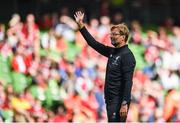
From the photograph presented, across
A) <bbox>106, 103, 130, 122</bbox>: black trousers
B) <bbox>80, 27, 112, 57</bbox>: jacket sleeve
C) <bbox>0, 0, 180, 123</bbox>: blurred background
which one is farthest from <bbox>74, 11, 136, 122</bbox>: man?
<bbox>0, 0, 180, 123</bbox>: blurred background

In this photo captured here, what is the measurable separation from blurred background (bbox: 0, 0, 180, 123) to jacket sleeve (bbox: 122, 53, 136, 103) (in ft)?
15.9

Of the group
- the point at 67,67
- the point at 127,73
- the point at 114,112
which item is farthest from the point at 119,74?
the point at 67,67

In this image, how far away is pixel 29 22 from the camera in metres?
17.4

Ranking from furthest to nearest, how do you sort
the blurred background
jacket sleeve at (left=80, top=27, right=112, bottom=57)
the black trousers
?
the blurred background, jacket sleeve at (left=80, top=27, right=112, bottom=57), the black trousers

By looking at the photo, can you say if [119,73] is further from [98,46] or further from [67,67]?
[67,67]

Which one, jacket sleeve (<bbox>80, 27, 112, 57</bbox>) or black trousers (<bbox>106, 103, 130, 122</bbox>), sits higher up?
jacket sleeve (<bbox>80, 27, 112, 57</bbox>)

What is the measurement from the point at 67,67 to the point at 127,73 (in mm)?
7045

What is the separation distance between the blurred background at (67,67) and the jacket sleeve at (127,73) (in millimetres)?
4842

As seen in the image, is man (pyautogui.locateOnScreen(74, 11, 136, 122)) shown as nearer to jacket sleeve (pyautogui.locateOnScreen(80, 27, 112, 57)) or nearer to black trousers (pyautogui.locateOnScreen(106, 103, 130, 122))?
black trousers (pyautogui.locateOnScreen(106, 103, 130, 122))

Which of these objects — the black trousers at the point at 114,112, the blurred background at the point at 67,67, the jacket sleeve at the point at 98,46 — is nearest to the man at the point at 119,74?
the black trousers at the point at 114,112

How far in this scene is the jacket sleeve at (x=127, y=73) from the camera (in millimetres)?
9859

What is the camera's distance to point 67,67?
1691 cm

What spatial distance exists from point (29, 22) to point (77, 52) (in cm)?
143

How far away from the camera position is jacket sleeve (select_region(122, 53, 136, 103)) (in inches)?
388
